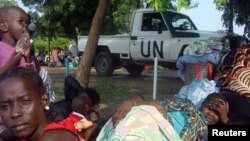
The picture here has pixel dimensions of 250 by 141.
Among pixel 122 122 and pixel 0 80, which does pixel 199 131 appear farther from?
pixel 0 80

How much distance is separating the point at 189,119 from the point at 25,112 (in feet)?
2.92

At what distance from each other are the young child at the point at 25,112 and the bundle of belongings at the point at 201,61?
2511 millimetres

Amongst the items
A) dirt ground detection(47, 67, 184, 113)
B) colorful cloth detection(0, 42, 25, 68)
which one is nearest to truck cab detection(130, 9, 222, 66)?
dirt ground detection(47, 67, 184, 113)

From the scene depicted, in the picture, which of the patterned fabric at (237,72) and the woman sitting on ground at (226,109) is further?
the patterned fabric at (237,72)

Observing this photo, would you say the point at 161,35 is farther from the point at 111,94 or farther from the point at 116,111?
the point at 116,111

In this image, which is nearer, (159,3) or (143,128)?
(143,128)

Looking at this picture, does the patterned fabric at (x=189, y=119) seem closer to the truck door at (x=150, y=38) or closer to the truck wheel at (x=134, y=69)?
the truck door at (x=150, y=38)

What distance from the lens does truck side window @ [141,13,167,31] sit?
1330 cm

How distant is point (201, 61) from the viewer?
4664 millimetres

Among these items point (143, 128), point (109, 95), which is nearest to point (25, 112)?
point (143, 128)

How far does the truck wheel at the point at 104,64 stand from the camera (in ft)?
49.8

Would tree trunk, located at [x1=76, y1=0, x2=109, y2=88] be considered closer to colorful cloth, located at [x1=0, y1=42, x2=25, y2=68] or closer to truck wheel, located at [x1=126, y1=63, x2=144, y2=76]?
colorful cloth, located at [x1=0, y1=42, x2=25, y2=68]

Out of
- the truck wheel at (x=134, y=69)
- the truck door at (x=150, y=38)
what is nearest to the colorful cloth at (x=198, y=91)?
the truck door at (x=150, y=38)

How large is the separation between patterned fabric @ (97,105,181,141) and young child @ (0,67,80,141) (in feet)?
0.72
